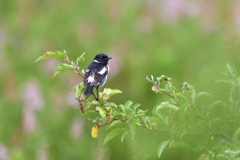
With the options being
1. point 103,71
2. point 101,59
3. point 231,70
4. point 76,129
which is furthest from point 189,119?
point 76,129

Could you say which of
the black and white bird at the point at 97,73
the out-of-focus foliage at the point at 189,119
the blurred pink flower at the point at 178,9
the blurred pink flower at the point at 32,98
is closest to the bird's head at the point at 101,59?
the black and white bird at the point at 97,73

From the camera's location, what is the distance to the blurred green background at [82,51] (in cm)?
511

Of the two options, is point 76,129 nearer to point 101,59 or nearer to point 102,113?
point 101,59

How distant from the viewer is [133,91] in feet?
18.8

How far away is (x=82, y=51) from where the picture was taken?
6586mm

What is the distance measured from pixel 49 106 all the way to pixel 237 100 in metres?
4.22

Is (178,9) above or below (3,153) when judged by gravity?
above

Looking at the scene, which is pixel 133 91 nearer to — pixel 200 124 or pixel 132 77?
pixel 132 77

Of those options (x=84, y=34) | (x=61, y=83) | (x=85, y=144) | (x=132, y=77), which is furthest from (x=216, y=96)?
(x=84, y=34)

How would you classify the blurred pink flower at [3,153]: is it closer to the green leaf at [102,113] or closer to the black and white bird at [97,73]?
the black and white bird at [97,73]

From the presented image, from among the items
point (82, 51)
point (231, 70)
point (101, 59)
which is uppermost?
point (82, 51)

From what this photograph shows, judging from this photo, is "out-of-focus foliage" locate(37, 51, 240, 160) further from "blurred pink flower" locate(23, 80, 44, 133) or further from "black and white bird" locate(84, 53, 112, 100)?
"blurred pink flower" locate(23, 80, 44, 133)

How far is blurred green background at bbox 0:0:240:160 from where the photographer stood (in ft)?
16.8

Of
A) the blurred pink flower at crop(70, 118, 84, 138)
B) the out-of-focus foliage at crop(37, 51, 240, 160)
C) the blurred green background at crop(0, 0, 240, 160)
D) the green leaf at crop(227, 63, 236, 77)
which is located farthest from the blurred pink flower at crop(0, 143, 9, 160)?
the green leaf at crop(227, 63, 236, 77)
